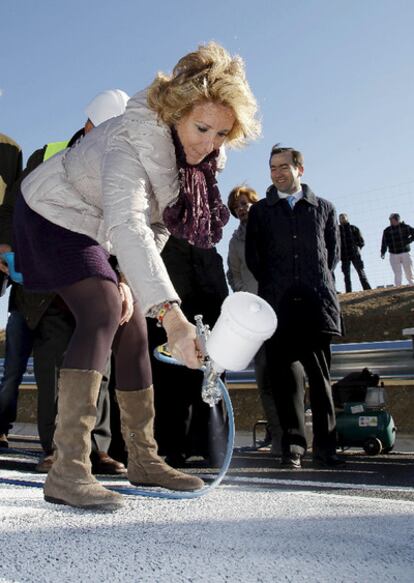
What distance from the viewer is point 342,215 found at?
11867 millimetres

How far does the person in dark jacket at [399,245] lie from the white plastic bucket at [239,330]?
1019cm

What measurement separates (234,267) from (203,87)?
3.73 meters

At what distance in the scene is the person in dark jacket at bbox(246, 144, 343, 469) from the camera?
463 cm

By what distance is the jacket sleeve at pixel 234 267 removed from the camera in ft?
19.3

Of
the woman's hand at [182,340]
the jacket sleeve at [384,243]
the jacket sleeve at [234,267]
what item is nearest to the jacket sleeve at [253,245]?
the jacket sleeve at [234,267]

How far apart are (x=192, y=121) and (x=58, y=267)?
638 mm

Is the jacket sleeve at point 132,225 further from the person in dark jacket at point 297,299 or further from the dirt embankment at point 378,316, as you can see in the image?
the dirt embankment at point 378,316

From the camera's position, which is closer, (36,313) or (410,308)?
(36,313)

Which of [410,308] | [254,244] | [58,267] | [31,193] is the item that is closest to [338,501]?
[58,267]

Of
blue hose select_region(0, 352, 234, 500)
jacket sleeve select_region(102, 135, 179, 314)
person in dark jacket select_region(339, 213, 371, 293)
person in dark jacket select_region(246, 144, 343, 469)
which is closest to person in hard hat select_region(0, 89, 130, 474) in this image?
person in dark jacket select_region(246, 144, 343, 469)

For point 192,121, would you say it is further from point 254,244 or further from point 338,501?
point 254,244

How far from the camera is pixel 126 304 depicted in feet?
8.82

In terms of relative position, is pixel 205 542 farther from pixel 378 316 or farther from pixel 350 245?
pixel 350 245

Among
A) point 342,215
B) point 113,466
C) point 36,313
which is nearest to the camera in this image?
point 113,466
